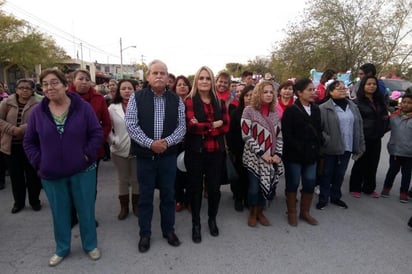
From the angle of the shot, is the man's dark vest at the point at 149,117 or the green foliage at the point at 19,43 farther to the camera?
the green foliage at the point at 19,43

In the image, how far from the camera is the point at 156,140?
2898 millimetres

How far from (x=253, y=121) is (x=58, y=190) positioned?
7.36ft

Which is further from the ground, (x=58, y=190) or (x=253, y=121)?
(x=253, y=121)

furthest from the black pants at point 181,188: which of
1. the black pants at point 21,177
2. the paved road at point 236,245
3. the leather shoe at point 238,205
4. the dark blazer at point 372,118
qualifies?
the dark blazer at point 372,118

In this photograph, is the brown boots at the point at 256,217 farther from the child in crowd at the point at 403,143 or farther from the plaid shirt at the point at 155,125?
the child in crowd at the point at 403,143

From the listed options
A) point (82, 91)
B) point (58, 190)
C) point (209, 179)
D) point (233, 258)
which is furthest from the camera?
point (82, 91)

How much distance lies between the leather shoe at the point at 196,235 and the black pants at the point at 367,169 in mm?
3025

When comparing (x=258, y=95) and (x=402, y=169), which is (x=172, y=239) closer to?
(x=258, y=95)

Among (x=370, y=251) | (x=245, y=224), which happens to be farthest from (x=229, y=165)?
(x=370, y=251)

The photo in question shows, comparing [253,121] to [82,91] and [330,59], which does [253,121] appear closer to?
[82,91]

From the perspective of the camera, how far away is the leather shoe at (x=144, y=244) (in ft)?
9.99

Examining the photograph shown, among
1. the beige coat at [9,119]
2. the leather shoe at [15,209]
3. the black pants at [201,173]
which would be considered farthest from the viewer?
the leather shoe at [15,209]

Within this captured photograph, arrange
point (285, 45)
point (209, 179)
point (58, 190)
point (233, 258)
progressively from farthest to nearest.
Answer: point (285, 45) → point (209, 179) → point (233, 258) → point (58, 190)

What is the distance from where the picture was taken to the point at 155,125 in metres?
2.93
